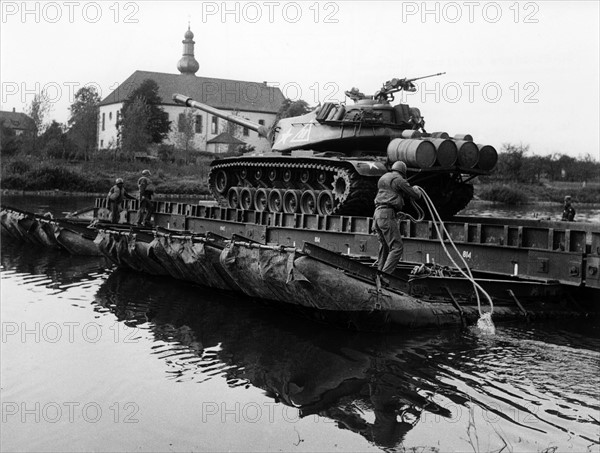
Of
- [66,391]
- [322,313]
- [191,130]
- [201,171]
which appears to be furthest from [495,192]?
[66,391]

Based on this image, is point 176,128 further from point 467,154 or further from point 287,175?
point 467,154

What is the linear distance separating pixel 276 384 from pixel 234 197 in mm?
13153

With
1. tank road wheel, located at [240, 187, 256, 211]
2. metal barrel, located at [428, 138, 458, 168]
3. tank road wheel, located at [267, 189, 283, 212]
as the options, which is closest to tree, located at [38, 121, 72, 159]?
tank road wheel, located at [240, 187, 256, 211]

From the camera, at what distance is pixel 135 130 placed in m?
68.6

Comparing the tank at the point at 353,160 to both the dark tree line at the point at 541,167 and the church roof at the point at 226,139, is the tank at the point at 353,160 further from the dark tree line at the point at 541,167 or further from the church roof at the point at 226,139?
the church roof at the point at 226,139

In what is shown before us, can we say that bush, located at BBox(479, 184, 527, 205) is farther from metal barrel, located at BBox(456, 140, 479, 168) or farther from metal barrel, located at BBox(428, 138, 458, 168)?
metal barrel, located at BBox(428, 138, 458, 168)

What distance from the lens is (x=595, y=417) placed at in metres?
7.07

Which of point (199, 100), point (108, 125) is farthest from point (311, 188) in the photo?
point (108, 125)

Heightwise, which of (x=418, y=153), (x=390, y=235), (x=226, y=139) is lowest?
(x=390, y=235)

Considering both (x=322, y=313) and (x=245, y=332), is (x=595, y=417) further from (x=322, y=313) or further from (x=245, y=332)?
(x=245, y=332)

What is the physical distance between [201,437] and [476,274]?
7339 mm

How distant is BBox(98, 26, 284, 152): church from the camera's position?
8119 cm

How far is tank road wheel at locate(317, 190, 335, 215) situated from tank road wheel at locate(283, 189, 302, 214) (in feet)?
2.40

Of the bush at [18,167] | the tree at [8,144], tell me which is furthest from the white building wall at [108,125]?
the bush at [18,167]
